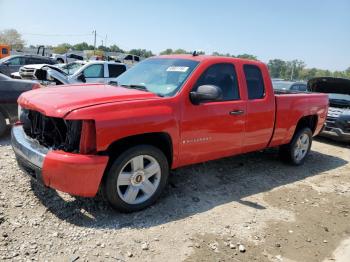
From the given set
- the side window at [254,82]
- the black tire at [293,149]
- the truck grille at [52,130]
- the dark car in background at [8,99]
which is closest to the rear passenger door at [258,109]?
the side window at [254,82]

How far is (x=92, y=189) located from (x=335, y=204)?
3.47 metres

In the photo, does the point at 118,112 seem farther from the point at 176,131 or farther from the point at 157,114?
the point at 176,131

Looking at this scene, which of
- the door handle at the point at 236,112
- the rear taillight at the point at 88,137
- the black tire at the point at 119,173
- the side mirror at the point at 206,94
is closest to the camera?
the rear taillight at the point at 88,137

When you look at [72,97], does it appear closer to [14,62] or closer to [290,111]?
[290,111]

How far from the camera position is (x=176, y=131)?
419cm

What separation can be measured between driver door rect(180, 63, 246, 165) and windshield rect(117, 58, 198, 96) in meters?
0.23

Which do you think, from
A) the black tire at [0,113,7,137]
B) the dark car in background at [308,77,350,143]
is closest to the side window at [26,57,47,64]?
the black tire at [0,113,7,137]

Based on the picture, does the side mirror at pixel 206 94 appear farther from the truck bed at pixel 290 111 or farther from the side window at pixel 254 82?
the truck bed at pixel 290 111

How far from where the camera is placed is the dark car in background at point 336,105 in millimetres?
8367

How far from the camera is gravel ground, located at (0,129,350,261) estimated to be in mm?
3408

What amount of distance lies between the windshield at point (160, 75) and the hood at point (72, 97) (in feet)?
0.84

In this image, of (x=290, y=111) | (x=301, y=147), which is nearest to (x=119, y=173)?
(x=290, y=111)

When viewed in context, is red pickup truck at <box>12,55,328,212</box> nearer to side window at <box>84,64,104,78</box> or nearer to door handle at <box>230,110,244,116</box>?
door handle at <box>230,110,244,116</box>

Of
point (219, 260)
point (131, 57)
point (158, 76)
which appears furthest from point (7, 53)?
point (219, 260)
